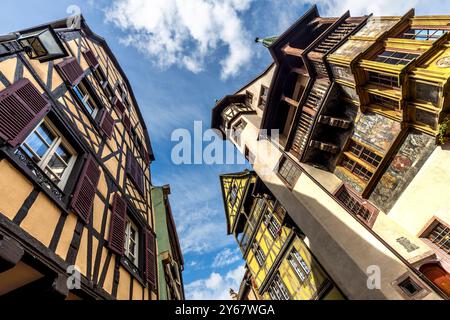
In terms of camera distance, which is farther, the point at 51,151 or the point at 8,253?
the point at 51,151

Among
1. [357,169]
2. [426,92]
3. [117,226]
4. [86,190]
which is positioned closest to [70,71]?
[86,190]

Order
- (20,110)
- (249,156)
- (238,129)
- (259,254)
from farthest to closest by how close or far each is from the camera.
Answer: (238,129)
(259,254)
(249,156)
(20,110)

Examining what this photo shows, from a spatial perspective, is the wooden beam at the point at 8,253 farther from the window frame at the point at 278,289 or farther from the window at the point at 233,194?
the window at the point at 233,194

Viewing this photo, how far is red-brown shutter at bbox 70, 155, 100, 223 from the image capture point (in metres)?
4.79

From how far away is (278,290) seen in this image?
15.4 meters

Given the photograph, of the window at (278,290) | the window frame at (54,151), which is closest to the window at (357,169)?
the window at (278,290)

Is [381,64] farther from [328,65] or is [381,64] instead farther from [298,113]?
[298,113]

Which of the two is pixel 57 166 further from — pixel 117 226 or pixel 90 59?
pixel 90 59

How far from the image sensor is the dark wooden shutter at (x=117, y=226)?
564 centimetres

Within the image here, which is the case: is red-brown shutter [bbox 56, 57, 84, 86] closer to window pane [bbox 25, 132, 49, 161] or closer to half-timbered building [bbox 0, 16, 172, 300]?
half-timbered building [bbox 0, 16, 172, 300]

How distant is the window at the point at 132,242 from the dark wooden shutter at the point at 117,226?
0.92 meters

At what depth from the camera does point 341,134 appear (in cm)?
1059

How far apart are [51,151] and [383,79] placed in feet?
34.8
